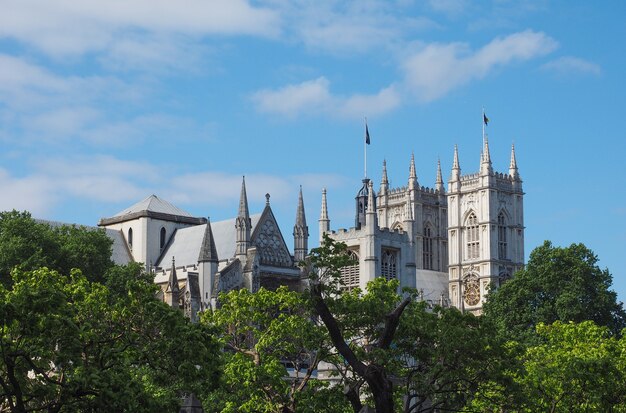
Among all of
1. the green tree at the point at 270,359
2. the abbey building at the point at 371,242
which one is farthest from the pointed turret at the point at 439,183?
the green tree at the point at 270,359

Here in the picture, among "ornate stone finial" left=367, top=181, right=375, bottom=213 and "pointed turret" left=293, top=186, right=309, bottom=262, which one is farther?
"ornate stone finial" left=367, top=181, right=375, bottom=213

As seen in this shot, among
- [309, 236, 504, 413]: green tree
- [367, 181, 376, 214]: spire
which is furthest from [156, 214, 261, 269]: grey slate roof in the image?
[309, 236, 504, 413]: green tree

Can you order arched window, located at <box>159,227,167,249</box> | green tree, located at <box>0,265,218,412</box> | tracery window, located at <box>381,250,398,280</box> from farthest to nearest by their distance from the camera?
1. tracery window, located at <box>381,250,398,280</box>
2. arched window, located at <box>159,227,167,249</box>
3. green tree, located at <box>0,265,218,412</box>

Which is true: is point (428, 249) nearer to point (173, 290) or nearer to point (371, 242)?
point (371, 242)

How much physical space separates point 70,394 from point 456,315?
1408 cm

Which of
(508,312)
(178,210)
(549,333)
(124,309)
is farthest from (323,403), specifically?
(178,210)

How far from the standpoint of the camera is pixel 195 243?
100m

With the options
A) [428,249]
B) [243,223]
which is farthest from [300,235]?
[428,249]

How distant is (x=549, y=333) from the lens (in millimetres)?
55062

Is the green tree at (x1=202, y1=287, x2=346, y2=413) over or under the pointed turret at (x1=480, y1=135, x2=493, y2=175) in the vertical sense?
under

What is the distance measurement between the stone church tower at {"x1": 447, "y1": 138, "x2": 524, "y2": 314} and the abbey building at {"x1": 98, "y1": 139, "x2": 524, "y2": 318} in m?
0.11

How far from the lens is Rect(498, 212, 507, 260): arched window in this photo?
464 ft

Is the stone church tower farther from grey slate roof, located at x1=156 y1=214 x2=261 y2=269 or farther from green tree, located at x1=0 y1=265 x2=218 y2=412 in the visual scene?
green tree, located at x1=0 y1=265 x2=218 y2=412

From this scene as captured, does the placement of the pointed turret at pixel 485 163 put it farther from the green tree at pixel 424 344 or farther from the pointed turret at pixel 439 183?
the green tree at pixel 424 344
